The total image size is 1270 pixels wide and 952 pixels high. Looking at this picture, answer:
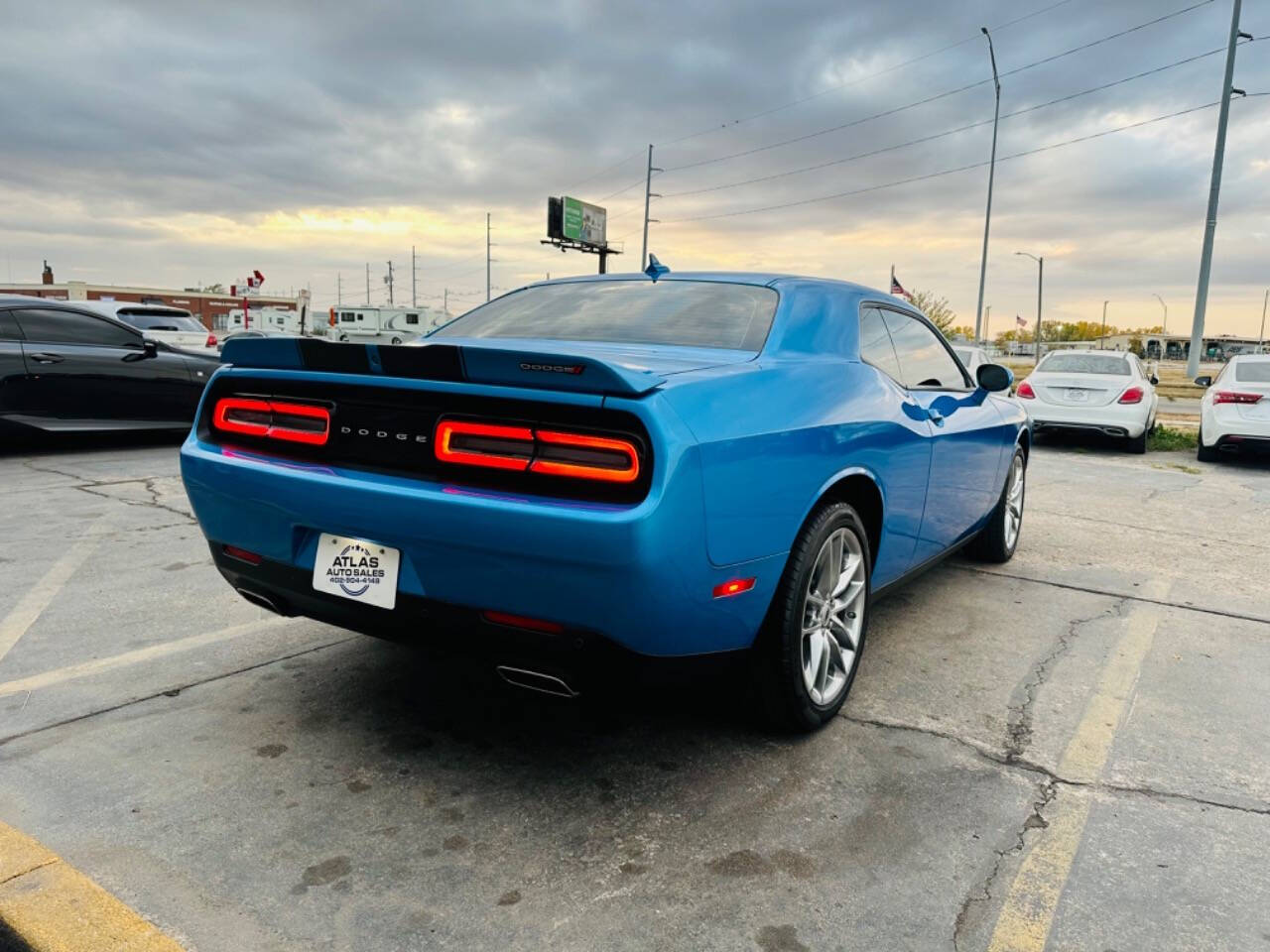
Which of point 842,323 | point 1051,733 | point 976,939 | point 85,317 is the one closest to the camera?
point 976,939

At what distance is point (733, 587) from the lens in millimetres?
2311

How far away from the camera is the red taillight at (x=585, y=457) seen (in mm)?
2080

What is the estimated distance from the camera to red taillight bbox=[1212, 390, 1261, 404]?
994 cm

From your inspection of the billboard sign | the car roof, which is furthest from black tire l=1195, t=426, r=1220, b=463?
the billboard sign

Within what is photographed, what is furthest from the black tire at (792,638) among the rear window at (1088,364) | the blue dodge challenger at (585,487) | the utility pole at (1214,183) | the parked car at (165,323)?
the utility pole at (1214,183)

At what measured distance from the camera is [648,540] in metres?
2.03

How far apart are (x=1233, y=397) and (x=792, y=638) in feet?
32.4

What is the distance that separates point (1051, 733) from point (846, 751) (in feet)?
2.43

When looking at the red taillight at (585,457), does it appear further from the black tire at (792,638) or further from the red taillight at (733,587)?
the black tire at (792,638)

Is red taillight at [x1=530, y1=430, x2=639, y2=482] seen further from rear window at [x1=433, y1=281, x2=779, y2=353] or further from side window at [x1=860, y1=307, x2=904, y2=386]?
side window at [x1=860, y1=307, x2=904, y2=386]

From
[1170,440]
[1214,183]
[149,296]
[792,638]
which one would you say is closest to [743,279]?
[792,638]

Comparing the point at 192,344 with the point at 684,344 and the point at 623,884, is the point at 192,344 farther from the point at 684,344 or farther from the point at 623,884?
the point at 623,884

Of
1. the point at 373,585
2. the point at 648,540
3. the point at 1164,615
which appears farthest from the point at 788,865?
the point at 1164,615

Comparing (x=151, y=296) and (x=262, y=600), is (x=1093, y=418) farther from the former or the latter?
(x=151, y=296)
